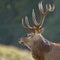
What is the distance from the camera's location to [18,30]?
37656 millimetres

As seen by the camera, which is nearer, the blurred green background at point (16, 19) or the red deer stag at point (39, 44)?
the red deer stag at point (39, 44)

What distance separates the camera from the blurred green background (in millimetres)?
36094

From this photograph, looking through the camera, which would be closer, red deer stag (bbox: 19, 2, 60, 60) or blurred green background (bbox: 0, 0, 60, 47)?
red deer stag (bbox: 19, 2, 60, 60)

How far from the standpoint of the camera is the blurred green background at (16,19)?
36.1 meters

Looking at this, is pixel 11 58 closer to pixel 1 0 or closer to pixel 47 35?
pixel 47 35

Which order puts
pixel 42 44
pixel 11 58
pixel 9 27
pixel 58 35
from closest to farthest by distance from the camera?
pixel 42 44, pixel 11 58, pixel 58 35, pixel 9 27

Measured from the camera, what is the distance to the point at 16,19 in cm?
4097

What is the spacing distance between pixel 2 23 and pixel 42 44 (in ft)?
84.1

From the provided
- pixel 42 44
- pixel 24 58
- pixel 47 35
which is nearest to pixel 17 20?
pixel 47 35

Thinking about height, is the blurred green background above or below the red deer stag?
above

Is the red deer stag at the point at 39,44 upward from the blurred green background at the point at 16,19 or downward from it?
downward

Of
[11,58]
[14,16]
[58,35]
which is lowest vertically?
[11,58]

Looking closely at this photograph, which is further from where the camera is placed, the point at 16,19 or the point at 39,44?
the point at 16,19

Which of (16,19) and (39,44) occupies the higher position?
(16,19)
